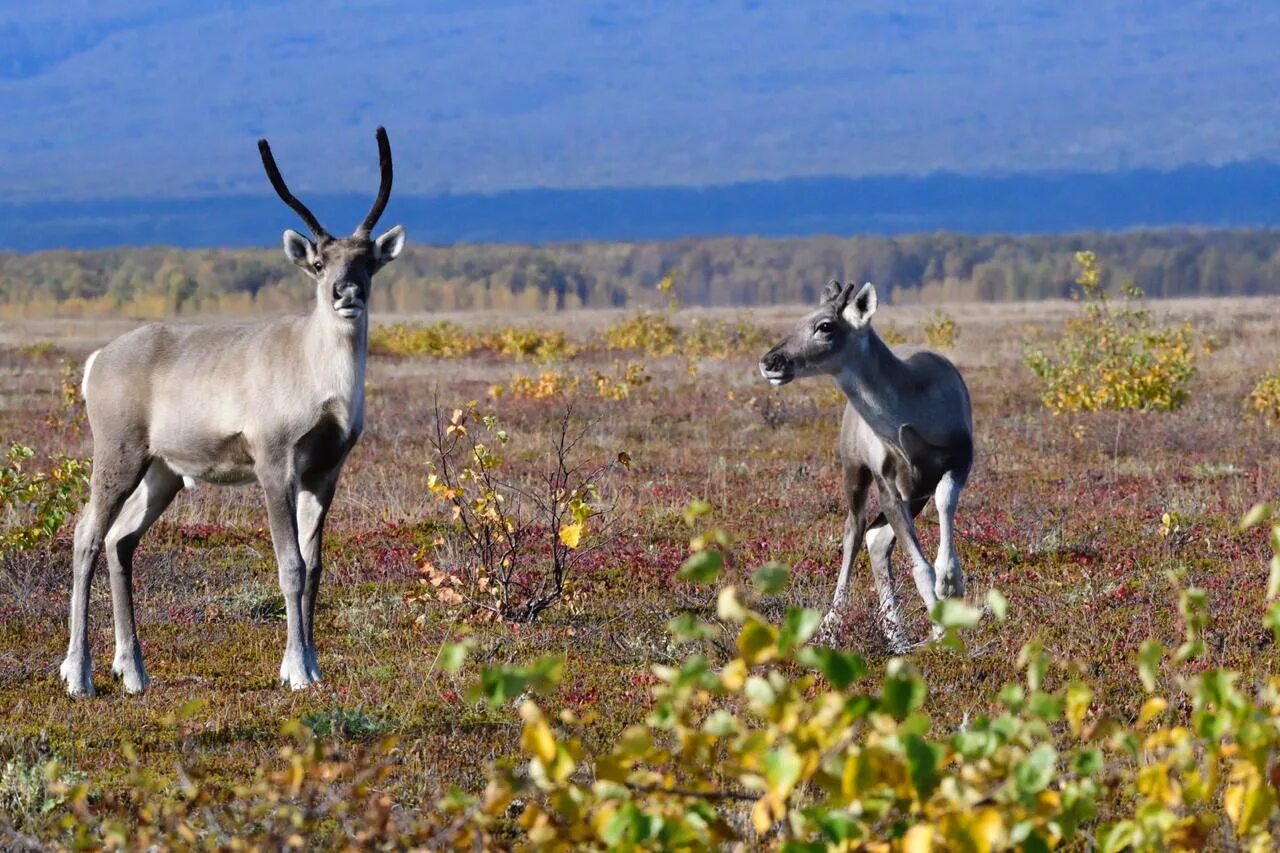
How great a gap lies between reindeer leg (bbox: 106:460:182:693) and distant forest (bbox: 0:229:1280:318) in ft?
281

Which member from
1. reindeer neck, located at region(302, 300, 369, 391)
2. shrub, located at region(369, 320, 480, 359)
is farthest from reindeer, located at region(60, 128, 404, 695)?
shrub, located at region(369, 320, 480, 359)

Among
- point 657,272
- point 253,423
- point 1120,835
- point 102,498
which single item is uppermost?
point 253,423

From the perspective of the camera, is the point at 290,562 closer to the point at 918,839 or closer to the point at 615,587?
the point at 615,587

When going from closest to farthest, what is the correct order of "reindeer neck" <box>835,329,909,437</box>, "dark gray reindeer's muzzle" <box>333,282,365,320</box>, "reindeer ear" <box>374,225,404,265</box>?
"dark gray reindeer's muzzle" <box>333,282,365,320</box>
"reindeer ear" <box>374,225,404,265</box>
"reindeer neck" <box>835,329,909,437</box>

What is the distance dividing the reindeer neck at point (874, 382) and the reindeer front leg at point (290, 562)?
11.7 feet

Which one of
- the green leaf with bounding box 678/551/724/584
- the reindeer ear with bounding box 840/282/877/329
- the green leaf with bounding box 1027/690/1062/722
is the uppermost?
the reindeer ear with bounding box 840/282/877/329

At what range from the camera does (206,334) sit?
363 inches

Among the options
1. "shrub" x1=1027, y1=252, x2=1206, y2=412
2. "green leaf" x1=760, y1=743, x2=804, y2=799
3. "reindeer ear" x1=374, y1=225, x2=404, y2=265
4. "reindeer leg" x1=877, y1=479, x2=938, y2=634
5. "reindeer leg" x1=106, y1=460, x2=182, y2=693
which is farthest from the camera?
"shrub" x1=1027, y1=252, x2=1206, y2=412

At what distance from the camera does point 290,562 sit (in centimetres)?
858

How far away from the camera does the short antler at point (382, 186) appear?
884cm

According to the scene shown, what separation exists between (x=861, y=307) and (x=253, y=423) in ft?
13.3

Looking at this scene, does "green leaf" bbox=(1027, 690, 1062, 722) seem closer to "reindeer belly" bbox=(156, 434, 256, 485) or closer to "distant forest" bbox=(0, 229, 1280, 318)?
"reindeer belly" bbox=(156, 434, 256, 485)

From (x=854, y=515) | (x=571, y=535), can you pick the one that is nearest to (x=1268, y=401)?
(x=854, y=515)

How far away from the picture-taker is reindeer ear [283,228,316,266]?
872 centimetres
